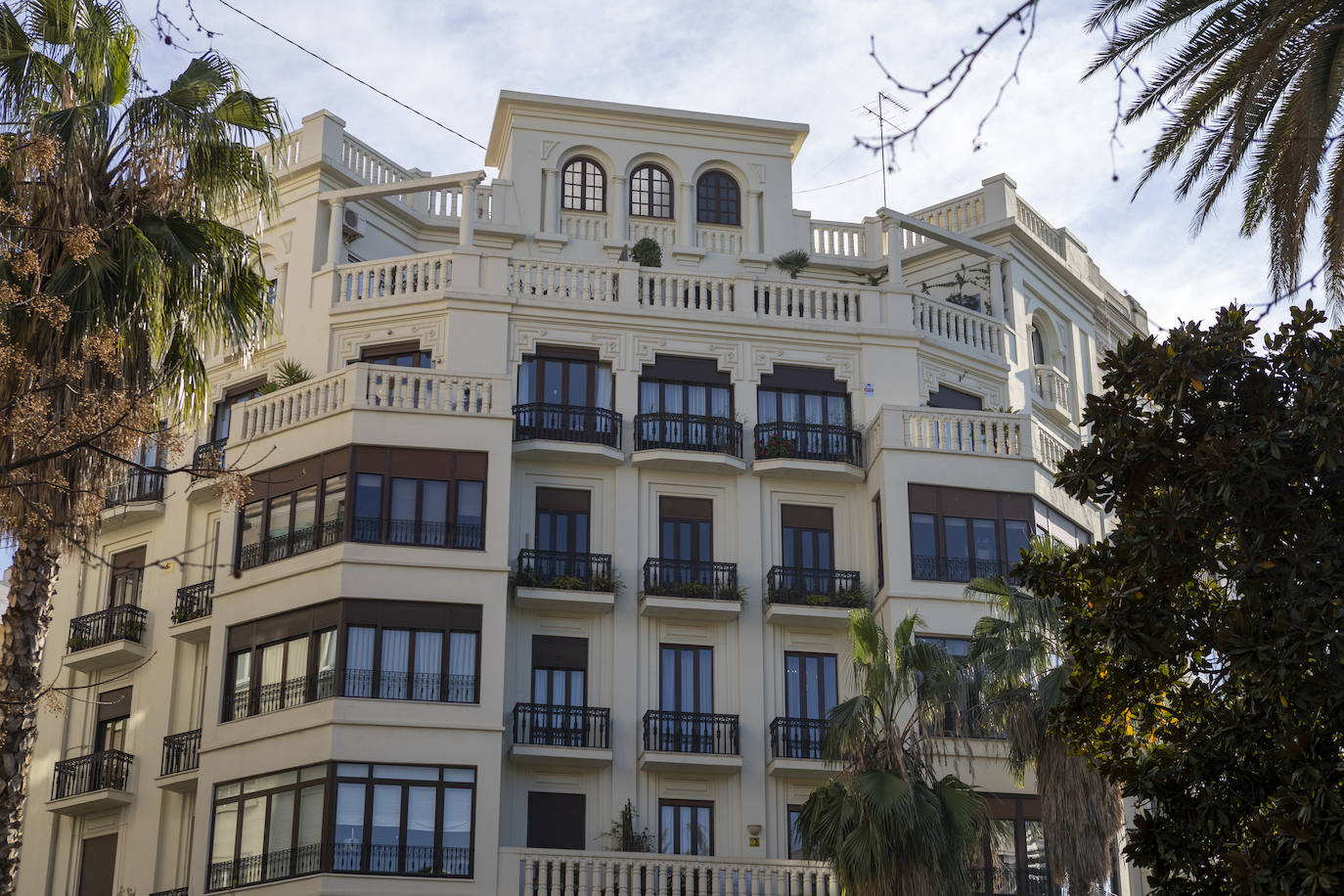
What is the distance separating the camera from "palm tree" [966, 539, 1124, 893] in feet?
84.6

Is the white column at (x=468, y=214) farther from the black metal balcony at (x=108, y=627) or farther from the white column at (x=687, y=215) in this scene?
the black metal balcony at (x=108, y=627)

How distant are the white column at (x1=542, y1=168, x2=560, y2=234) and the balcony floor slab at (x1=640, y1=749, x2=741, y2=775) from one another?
1232 cm

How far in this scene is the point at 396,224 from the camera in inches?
1495

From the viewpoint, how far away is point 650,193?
39312 mm

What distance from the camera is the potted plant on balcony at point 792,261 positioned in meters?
38.3

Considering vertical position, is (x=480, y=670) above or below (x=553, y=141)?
below

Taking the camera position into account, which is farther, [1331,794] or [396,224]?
[396,224]

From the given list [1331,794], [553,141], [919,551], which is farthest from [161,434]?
[553,141]

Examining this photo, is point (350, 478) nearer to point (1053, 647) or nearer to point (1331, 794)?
point (1053, 647)

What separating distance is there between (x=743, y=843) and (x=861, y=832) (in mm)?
8157

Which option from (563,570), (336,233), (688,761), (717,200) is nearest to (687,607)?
(563,570)

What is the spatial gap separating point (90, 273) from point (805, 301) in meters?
19.7

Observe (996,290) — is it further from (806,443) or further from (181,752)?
(181,752)

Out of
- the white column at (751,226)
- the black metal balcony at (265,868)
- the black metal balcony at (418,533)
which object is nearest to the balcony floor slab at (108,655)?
the black metal balcony at (265,868)
